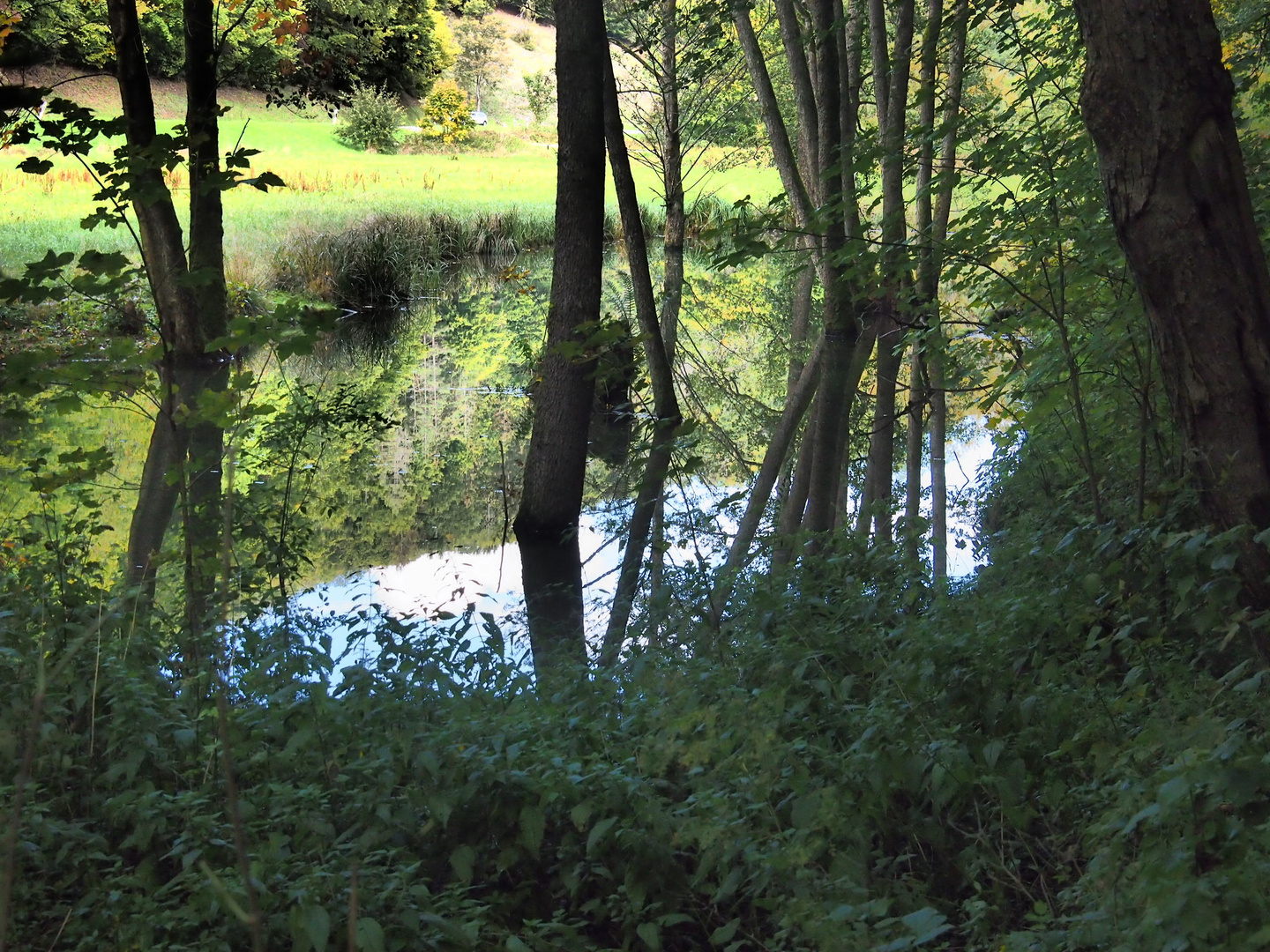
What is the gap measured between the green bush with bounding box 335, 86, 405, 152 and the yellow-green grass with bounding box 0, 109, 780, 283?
0.79 meters

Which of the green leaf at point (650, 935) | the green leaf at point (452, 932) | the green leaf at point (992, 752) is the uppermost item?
the green leaf at point (992, 752)

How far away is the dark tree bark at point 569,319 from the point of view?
254 inches

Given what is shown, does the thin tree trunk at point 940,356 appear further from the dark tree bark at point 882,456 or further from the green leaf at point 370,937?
the green leaf at point 370,937

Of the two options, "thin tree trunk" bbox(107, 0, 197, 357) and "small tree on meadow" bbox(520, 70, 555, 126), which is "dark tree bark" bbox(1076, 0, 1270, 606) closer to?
"thin tree trunk" bbox(107, 0, 197, 357)

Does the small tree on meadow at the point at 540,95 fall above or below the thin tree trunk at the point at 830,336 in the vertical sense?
above

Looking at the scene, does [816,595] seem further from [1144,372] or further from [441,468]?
[441,468]

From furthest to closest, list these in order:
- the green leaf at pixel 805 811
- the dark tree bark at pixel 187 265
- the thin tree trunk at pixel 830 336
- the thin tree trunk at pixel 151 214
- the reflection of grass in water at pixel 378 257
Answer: the reflection of grass in water at pixel 378 257, the thin tree trunk at pixel 151 214, the thin tree trunk at pixel 830 336, the dark tree bark at pixel 187 265, the green leaf at pixel 805 811

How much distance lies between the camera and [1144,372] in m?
4.05

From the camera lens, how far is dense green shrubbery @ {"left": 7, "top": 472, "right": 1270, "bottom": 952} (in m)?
2.18

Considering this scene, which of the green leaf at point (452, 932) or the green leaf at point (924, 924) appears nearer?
the green leaf at point (924, 924)

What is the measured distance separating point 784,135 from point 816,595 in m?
9.18

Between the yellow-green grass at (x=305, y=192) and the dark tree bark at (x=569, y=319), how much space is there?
3133 millimetres

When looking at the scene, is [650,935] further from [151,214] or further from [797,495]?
[151,214]

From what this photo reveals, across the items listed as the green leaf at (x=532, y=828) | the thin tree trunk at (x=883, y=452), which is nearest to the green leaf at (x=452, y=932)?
the green leaf at (x=532, y=828)
